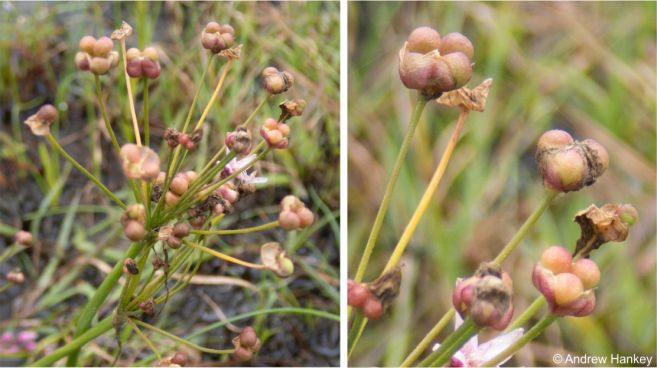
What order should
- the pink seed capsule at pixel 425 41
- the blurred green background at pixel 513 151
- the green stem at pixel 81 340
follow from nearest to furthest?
1. the pink seed capsule at pixel 425 41
2. the green stem at pixel 81 340
3. the blurred green background at pixel 513 151

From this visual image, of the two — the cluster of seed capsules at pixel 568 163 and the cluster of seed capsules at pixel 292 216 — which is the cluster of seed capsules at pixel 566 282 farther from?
the cluster of seed capsules at pixel 292 216

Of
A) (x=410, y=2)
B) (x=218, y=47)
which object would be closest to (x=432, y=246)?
(x=410, y=2)

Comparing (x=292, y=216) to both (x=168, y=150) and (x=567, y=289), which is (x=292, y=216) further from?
(x=168, y=150)

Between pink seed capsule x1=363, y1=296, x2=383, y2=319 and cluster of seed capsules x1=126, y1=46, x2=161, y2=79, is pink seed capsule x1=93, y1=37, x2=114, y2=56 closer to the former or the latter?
cluster of seed capsules x1=126, y1=46, x2=161, y2=79

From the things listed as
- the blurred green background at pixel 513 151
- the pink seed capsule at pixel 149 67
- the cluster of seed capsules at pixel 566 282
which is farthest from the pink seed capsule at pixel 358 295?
the blurred green background at pixel 513 151

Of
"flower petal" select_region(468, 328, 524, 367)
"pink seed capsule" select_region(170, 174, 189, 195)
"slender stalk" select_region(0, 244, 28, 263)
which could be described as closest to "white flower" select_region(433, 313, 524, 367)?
"flower petal" select_region(468, 328, 524, 367)

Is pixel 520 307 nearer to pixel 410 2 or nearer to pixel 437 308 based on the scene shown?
pixel 437 308
